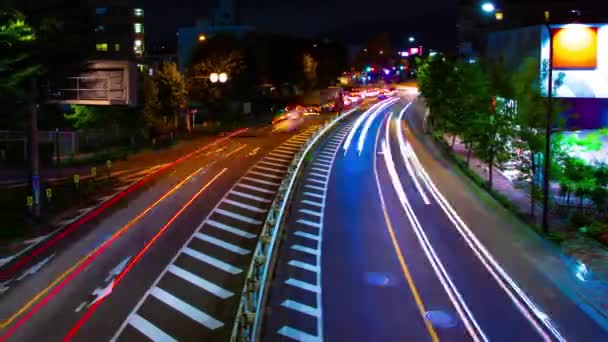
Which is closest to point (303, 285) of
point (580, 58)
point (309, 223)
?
point (309, 223)

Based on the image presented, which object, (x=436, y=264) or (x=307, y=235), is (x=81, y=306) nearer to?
(x=307, y=235)

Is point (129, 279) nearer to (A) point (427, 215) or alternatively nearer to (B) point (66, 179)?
(A) point (427, 215)

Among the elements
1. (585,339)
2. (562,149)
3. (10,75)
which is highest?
(10,75)

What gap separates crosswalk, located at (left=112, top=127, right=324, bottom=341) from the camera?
50.4 feet

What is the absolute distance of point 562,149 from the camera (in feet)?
92.5

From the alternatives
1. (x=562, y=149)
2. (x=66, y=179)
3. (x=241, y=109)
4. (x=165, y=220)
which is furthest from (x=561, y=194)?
(x=241, y=109)

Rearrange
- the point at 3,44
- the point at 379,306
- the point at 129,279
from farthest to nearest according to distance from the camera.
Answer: the point at 3,44 < the point at 129,279 < the point at 379,306

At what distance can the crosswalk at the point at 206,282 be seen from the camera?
1536cm

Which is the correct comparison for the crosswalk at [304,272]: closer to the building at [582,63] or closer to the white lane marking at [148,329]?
the white lane marking at [148,329]

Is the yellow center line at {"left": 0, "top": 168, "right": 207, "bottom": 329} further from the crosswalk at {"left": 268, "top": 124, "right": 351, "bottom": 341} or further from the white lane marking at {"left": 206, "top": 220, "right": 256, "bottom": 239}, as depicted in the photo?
the crosswalk at {"left": 268, "top": 124, "right": 351, "bottom": 341}

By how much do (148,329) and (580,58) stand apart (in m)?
35.3

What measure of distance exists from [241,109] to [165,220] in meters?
51.1

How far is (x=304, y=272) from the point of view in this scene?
65.2 feet

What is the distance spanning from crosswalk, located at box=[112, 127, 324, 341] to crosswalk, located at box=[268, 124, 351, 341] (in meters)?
1.34
